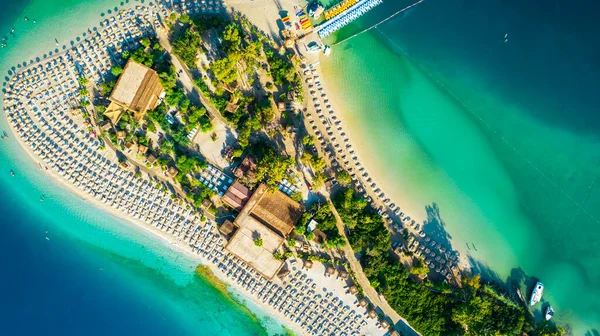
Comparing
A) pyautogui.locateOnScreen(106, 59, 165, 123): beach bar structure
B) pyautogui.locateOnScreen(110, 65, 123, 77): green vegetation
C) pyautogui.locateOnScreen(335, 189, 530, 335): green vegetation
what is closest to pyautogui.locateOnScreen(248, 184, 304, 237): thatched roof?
pyautogui.locateOnScreen(335, 189, 530, 335): green vegetation

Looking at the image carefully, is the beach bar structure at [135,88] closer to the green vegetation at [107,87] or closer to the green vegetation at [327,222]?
the green vegetation at [107,87]

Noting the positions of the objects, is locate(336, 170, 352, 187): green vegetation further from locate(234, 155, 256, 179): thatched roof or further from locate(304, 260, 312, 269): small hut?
locate(304, 260, 312, 269): small hut

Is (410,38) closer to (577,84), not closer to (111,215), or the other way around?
(577,84)

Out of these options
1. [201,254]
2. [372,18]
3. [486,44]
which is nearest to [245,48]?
[372,18]

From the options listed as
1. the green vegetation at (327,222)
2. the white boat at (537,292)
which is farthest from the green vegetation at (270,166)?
the white boat at (537,292)

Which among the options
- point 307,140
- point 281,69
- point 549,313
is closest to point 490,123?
point 307,140

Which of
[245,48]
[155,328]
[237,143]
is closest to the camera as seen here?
[245,48]
